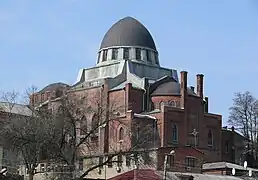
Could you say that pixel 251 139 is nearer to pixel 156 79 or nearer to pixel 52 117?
pixel 156 79

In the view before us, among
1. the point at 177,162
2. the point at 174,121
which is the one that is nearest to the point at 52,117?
the point at 177,162

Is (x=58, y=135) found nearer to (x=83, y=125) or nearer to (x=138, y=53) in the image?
Answer: (x=83, y=125)

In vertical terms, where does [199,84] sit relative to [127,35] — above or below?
below

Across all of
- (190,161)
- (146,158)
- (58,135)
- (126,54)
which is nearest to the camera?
(58,135)

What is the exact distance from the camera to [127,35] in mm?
98562

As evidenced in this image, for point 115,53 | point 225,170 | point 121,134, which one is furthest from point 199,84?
point 225,170

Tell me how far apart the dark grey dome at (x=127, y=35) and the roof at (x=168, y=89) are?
1012cm

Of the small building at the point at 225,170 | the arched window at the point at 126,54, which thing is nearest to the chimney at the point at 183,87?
the arched window at the point at 126,54

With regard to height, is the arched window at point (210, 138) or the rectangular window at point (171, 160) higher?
the arched window at point (210, 138)

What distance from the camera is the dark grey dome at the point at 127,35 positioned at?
9850 cm

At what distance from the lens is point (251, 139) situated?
90.6m

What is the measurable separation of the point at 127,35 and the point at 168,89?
42.7ft

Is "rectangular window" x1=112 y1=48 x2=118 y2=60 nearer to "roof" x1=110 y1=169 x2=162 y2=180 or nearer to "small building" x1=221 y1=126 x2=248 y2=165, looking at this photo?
"small building" x1=221 y1=126 x2=248 y2=165

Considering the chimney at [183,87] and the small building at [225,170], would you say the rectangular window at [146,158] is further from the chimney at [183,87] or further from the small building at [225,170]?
the chimney at [183,87]
